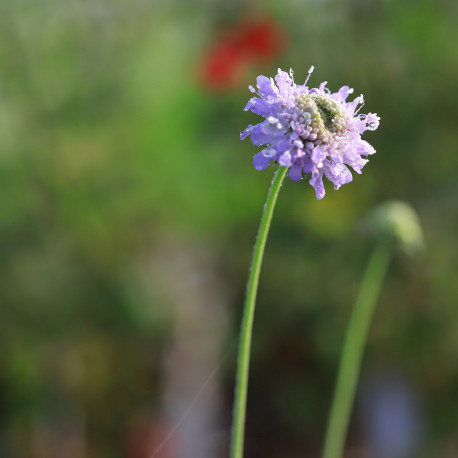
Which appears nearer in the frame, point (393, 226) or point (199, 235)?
point (393, 226)

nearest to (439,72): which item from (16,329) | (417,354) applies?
(417,354)

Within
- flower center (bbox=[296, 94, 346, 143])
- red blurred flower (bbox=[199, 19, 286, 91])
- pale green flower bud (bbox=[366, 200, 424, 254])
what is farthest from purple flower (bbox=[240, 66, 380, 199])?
red blurred flower (bbox=[199, 19, 286, 91])

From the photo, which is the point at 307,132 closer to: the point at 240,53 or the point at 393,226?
the point at 393,226

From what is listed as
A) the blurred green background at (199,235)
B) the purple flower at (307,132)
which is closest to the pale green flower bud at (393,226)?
the purple flower at (307,132)

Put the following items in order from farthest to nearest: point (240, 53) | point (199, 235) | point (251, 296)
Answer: point (199, 235) < point (240, 53) < point (251, 296)

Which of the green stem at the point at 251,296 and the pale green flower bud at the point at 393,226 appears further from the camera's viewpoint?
the pale green flower bud at the point at 393,226

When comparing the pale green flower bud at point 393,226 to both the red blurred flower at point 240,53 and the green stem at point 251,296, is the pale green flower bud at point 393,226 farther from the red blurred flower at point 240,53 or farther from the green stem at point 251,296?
the red blurred flower at point 240,53

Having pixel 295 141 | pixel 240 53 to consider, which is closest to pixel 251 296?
pixel 295 141

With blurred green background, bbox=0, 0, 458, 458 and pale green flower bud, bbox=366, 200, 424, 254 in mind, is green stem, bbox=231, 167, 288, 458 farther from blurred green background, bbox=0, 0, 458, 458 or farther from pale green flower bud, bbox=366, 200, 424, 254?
blurred green background, bbox=0, 0, 458, 458
